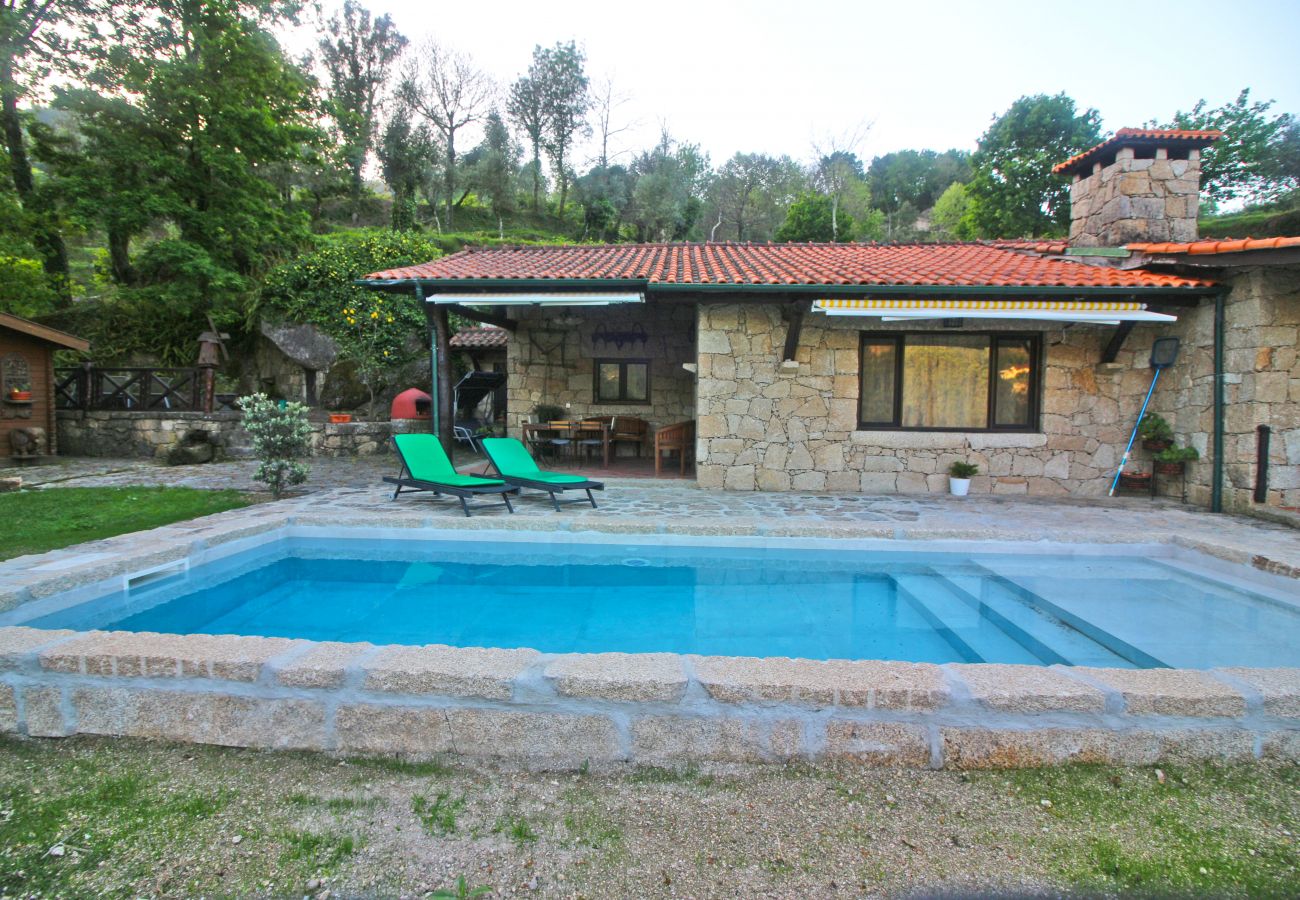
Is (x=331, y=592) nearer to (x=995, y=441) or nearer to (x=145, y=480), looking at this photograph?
(x=145, y=480)

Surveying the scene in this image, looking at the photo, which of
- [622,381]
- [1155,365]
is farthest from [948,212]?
[1155,365]

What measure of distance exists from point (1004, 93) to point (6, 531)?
35.4m

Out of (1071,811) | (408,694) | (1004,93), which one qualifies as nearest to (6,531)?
(408,694)

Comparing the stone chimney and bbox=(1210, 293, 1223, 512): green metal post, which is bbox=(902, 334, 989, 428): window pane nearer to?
bbox=(1210, 293, 1223, 512): green metal post

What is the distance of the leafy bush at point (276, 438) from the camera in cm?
754

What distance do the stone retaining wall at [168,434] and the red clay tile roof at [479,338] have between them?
316 centimetres

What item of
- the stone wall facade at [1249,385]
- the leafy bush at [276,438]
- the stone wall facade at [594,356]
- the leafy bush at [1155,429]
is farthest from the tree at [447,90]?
the stone wall facade at [1249,385]

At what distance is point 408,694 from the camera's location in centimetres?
260

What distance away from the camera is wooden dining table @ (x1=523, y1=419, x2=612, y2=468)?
1041 cm

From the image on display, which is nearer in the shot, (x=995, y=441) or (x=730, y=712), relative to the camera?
(x=730, y=712)

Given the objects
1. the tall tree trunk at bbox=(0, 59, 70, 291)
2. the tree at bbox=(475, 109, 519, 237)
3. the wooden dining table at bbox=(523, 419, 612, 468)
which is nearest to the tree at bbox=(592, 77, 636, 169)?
the tree at bbox=(475, 109, 519, 237)

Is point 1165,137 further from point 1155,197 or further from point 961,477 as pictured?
point 961,477

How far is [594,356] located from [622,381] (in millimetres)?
777

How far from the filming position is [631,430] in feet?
40.3
